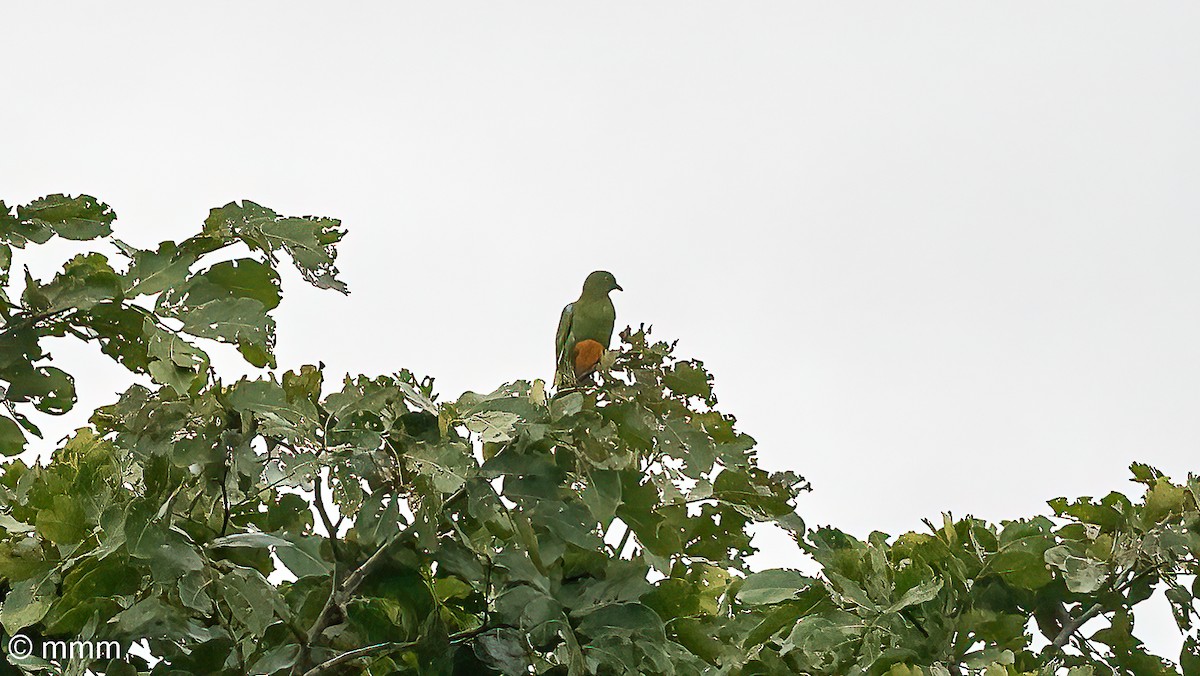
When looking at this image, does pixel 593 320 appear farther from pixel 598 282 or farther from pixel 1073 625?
pixel 1073 625

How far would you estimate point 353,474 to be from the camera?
1050 millimetres

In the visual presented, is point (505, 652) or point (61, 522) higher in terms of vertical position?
point (61, 522)

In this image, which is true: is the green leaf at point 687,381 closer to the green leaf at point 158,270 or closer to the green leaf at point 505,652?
the green leaf at point 505,652

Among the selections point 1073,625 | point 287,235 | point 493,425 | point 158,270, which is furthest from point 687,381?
point 1073,625

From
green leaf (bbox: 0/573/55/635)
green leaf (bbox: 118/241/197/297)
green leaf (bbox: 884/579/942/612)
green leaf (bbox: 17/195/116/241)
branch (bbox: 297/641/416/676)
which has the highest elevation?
green leaf (bbox: 17/195/116/241)

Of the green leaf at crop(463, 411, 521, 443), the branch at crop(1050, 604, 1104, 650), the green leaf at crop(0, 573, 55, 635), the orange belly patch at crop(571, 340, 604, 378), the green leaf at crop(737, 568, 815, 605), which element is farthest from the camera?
the orange belly patch at crop(571, 340, 604, 378)

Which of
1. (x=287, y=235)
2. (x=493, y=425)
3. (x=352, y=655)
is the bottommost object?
(x=352, y=655)

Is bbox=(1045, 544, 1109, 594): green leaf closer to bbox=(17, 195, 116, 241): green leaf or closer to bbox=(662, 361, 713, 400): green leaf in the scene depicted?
bbox=(662, 361, 713, 400): green leaf

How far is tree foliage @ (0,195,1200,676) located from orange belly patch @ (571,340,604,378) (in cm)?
54

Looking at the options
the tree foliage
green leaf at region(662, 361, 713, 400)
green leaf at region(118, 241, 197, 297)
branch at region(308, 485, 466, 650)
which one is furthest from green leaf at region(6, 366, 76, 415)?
green leaf at region(662, 361, 713, 400)

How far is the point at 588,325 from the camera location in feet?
A: 6.84

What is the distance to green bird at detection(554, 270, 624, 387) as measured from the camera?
2.03m

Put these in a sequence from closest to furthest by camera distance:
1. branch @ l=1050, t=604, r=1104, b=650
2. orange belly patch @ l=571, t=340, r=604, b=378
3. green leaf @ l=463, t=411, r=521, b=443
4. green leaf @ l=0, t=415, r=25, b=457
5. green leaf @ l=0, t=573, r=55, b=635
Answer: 1. green leaf @ l=463, t=411, r=521, b=443
2. green leaf @ l=0, t=573, r=55, b=635
3. green leaf @ l=0, t=415, r=25, b=457
4. branch @ l=1050, t=604, r=1104, b=650
5. orange belly patch @ l=571, t=340, r=604, b=378

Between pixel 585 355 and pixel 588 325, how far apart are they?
0.08 m
